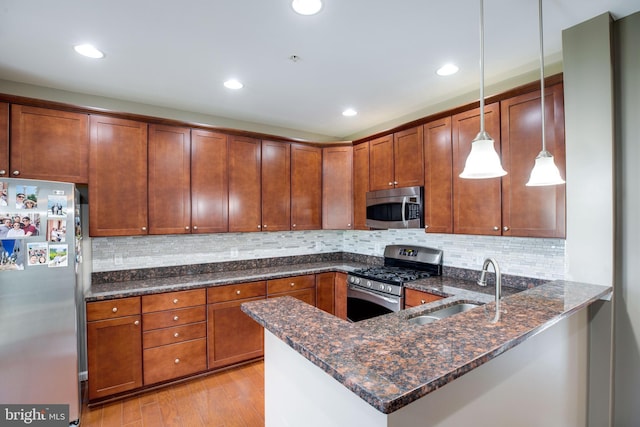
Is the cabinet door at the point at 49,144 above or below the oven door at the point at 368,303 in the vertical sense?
above

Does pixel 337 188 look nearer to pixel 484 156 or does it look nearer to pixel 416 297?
pixel 416 297

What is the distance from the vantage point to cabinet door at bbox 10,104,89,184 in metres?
2.37

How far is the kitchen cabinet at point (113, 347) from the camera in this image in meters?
2.48

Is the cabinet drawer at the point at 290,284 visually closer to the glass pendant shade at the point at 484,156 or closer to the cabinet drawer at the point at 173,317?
the cabinet drawer at the point at 173,317

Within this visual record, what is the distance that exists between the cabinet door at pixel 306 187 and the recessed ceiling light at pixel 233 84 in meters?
1.15

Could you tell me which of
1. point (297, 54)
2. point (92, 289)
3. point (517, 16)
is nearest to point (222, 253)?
point (92, 289)

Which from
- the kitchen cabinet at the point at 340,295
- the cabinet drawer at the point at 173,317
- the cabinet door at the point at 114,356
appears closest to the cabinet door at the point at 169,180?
the cabinet drawer at the point at 173,317

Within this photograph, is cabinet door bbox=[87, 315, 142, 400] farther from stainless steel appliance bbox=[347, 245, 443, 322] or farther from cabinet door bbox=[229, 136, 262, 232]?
stainless steel appliance bbox=[347, 245, 443, 322]

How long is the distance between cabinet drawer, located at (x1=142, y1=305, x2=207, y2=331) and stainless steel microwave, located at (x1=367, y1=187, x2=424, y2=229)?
2000 millimetres

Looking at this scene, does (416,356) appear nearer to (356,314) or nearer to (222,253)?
(356,314)

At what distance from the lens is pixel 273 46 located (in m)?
2.09

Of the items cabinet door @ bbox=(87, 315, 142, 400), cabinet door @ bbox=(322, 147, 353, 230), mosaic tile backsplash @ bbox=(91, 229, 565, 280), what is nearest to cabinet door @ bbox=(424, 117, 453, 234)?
mosaic tile backsplash @ bbox=(91, 229, 565, 280)

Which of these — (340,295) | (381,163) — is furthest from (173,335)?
(381,163)

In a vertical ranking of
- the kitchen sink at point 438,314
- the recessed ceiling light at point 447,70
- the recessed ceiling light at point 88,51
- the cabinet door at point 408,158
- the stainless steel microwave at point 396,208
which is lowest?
the kitchen sink at point 438,314
